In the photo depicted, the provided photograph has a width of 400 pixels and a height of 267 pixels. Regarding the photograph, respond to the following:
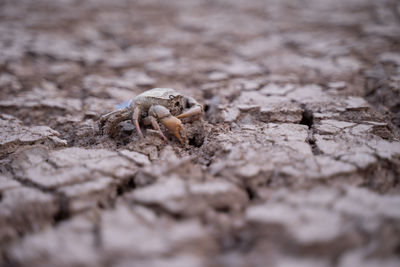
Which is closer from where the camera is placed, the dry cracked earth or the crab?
the dry cracked earth

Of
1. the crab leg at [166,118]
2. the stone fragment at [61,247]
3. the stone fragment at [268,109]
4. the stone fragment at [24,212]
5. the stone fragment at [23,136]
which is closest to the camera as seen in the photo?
the stone fragment at [61,247]

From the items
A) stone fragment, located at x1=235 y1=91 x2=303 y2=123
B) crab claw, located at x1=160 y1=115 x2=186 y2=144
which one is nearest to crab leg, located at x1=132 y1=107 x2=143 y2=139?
crab claw, located at x1=160 y1=115 x2=186 y2=144

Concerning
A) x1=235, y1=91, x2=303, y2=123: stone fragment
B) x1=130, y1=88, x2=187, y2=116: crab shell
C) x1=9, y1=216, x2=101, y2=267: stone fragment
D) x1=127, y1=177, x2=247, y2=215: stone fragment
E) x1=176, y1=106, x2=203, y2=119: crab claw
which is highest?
x1=130, y1=88, x2=187, y2=116: crab shell

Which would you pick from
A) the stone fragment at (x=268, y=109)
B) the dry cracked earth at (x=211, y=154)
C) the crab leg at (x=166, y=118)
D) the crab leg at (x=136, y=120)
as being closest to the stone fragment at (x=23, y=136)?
the dry cracked earth at (x=211, y=154)

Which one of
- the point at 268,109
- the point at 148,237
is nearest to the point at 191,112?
the point at 268,109

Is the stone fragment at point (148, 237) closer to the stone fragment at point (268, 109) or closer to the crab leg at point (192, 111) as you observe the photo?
the crab leg at point (192, 111)

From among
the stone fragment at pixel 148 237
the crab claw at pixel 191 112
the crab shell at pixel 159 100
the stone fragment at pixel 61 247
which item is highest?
the crab shell at pixel 159 100

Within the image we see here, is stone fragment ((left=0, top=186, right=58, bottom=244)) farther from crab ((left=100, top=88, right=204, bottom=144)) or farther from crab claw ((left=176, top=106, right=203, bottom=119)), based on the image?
crab claw ((left=176, top=106, right=203, bottom=119))

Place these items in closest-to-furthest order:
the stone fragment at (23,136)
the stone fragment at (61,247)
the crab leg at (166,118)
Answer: the stone fragment at (61,247) < the crab leg at (166,118) < the stone fragment at (23,136)
